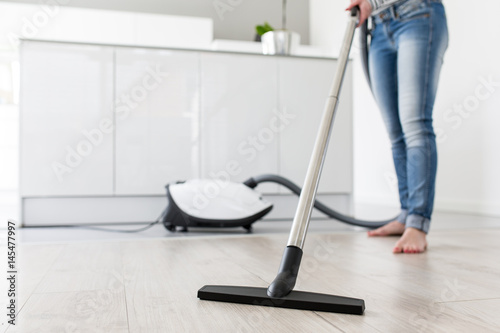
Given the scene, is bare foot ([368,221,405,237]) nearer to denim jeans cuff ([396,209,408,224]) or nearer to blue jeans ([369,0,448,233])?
denim jeans cuff ([396,209,408,224])

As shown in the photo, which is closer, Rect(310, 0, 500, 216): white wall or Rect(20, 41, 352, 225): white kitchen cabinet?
Rect(20, 41, 352, 225): white kitchen cabinet

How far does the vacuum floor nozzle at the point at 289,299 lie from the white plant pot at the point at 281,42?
188 centimetres

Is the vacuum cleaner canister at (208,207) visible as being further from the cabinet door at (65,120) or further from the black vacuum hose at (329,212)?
the cabinet door at (65,120)

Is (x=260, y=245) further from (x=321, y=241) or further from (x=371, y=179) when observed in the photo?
(x=371, y=179)

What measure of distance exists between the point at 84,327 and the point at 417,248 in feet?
3.17

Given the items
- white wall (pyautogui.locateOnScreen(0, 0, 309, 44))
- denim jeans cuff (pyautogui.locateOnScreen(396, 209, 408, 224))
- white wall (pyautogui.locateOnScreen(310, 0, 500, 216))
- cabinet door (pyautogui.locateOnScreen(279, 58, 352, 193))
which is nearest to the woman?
denim jeans cuff (pyautogui.locateOnScreen(396, 209, 408, 224))

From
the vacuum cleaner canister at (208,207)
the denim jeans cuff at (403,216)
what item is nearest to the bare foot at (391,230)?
the denim jeans cuff at (403,216)

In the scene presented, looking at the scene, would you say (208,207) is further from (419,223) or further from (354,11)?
(354,11)

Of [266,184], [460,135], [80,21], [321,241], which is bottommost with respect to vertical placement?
[321,241]

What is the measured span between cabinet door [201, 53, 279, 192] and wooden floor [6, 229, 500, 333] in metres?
0.77

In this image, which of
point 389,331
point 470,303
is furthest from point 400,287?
point 389,331

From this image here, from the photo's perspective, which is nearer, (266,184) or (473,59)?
(266,184)

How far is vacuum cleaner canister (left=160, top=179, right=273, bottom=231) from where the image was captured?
6.15 ft

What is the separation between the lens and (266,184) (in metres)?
2.34
